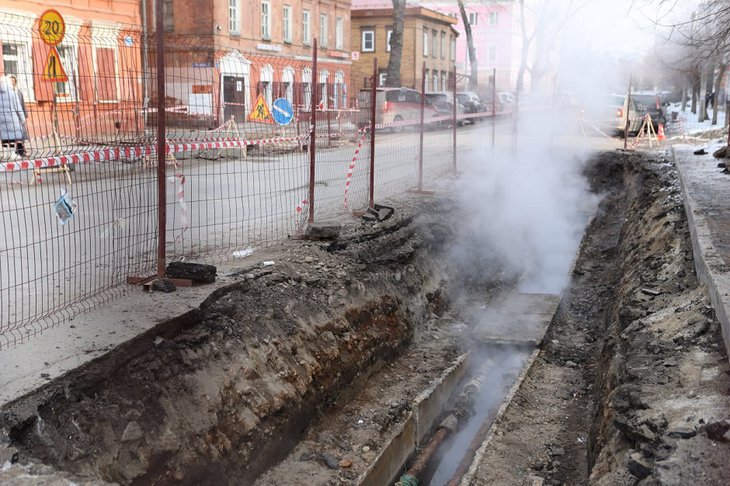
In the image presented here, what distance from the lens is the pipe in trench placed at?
631 cm

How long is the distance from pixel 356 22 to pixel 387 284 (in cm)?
4295

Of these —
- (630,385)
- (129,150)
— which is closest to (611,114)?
(129,150)

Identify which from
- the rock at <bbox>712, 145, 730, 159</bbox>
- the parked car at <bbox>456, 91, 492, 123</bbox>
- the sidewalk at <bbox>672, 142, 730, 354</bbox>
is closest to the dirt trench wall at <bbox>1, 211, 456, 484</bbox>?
the sidewalk at <bbox>672, 142, 730, 354</bbox>

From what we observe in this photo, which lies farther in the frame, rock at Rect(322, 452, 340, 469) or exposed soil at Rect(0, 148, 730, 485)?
rock at Rect(322, 452, 340, 469)

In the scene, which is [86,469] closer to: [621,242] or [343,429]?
[343,429]

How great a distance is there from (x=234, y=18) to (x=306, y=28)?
20.8ft

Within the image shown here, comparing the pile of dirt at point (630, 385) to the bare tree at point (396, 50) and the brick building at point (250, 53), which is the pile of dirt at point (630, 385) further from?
the bare tree at point (396, 50)

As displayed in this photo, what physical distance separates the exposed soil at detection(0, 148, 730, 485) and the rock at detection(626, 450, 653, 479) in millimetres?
14

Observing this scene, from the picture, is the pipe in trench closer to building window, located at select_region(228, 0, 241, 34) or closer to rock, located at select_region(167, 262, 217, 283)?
rock, located at select_region(167, 262, 217, 283)

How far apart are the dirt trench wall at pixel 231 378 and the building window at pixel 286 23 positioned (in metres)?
26.2

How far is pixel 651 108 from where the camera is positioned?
2717 centimetres

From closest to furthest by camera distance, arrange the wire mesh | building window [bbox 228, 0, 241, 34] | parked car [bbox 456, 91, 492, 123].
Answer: the wire mesh → building window [bbox 228, 0, 241, 34] → parked car [bbox 456, 91, 492, 123]

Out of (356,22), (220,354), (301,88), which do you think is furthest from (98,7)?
(356,22)

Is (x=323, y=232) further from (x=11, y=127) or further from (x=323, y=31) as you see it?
(x=323, y=31)
